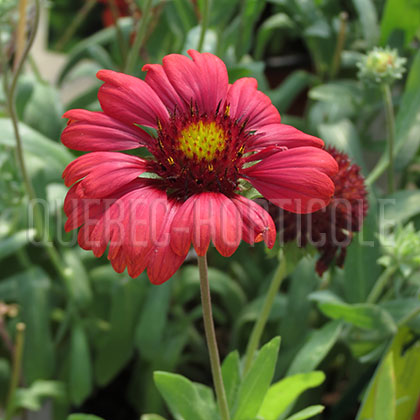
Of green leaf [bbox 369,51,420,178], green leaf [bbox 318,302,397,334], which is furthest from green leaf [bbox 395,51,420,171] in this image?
green leaf [bbox 318,302,397,334]

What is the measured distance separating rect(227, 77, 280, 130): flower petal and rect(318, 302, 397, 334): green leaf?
0.66ft

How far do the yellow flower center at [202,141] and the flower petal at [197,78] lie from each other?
0.02m

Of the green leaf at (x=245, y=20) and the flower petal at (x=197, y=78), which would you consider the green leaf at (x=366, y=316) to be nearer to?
the flower petal at (x=197, y=78)

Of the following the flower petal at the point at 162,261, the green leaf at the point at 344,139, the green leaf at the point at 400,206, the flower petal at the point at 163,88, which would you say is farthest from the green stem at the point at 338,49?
the flower petal at the point at 162,261

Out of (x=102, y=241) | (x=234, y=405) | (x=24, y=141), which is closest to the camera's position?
(x=102, y=241)

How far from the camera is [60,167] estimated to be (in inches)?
25.5

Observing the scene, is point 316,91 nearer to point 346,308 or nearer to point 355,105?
point 355,105

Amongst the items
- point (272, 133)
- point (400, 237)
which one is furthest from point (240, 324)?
point (272, 133)

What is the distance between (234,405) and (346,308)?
0.14 metres

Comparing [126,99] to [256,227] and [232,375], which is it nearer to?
[256,227]

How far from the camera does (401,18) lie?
0.75m

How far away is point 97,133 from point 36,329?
409 millimetres

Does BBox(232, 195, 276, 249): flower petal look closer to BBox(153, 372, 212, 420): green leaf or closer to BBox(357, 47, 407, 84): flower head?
BBox(153, 372, 212, 420): green leaf

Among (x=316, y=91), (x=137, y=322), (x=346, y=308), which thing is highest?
(x=316, y=91)
